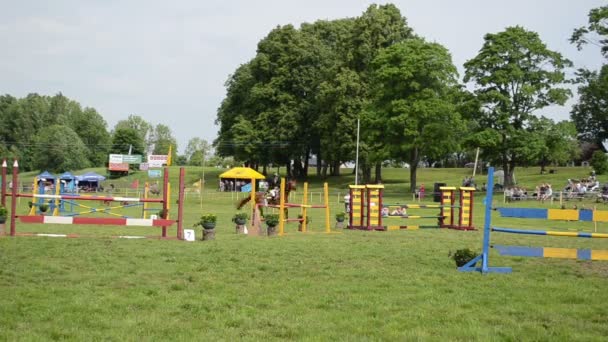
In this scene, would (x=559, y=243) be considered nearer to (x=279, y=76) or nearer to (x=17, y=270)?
(x=17, y=270)

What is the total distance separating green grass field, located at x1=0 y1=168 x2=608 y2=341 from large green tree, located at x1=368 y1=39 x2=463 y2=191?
123 feet

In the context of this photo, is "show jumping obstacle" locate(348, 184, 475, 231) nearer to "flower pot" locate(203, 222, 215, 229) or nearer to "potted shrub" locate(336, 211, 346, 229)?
"potted shrub" locate(336, 211, 346, 229)

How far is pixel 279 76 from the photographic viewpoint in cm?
6831

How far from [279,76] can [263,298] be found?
202ft

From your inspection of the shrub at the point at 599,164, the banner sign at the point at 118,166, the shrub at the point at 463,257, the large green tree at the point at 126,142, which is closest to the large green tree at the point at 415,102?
the shrub at the point at 599,164

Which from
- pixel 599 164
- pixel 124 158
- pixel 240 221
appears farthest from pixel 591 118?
pixel 240 221

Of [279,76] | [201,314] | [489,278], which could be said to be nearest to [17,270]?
[201,314]

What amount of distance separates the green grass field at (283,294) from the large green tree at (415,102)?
1482 inches

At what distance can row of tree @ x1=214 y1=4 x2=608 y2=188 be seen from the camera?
4803 centimetres

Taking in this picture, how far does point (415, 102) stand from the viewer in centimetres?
5047

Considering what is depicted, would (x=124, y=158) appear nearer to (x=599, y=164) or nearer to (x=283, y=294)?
(x=599, y=164)

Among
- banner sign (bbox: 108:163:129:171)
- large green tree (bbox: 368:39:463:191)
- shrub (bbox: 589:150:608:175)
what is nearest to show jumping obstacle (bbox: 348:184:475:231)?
large green tree (bbox: 368:39:463:191)

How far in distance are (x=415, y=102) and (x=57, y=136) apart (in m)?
72.8

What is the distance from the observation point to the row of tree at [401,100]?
158 feet
